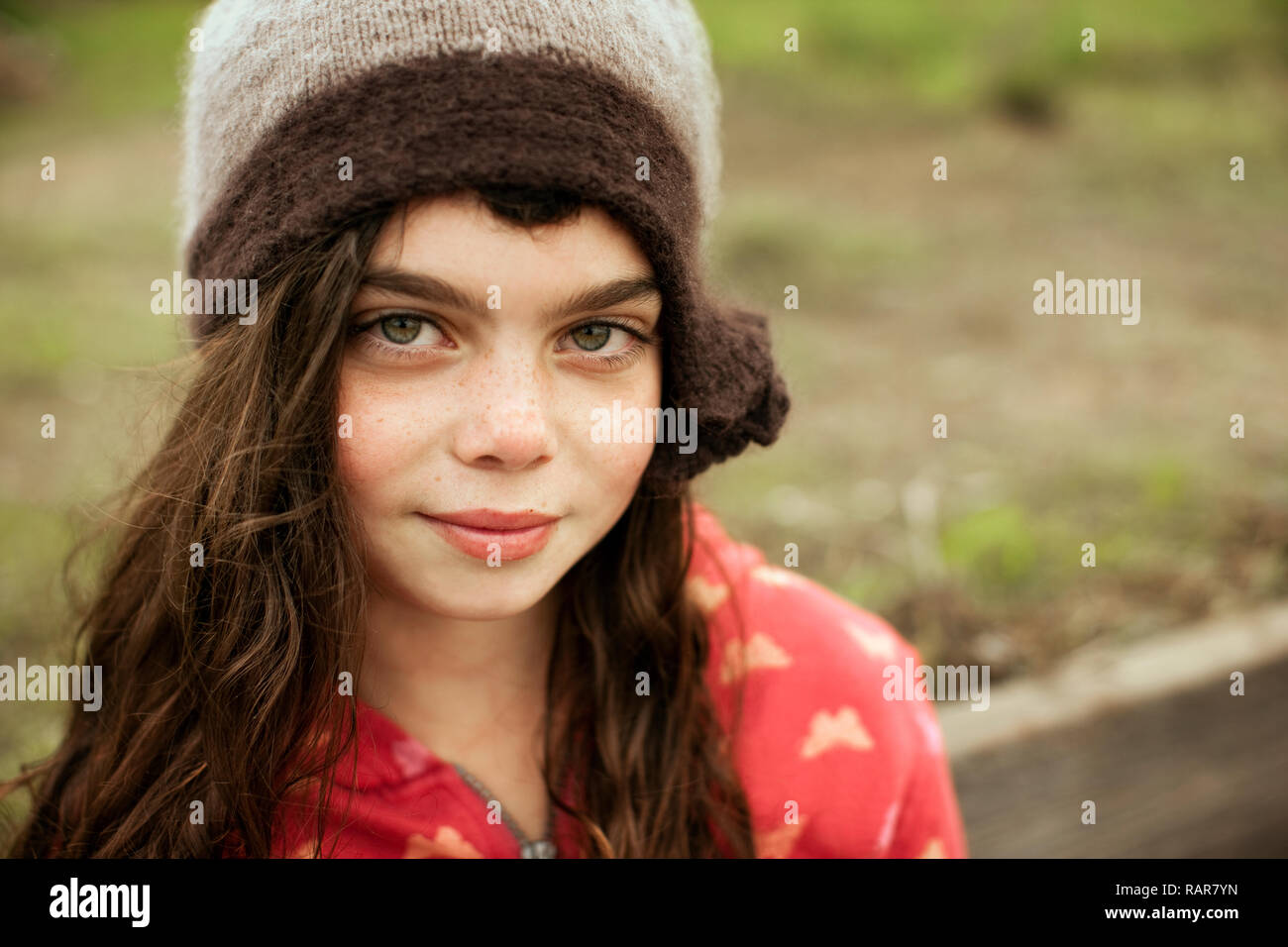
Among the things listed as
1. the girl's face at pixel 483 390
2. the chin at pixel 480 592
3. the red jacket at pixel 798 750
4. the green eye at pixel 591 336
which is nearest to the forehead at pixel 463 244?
the girl's face at pixel 483 390

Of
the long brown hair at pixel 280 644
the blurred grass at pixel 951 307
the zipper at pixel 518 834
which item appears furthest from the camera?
the blurred grass at pixel 951 307

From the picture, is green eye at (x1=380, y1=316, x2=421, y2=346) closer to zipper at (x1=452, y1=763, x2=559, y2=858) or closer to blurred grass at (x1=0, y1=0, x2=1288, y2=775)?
blurred grass at (x1=0, y1=0, x2=1288, y2=775)

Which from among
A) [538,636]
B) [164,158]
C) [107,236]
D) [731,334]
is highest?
[164,158]

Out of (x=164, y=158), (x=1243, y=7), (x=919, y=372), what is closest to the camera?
(x=919, y=372)

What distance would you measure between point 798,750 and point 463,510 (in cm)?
70

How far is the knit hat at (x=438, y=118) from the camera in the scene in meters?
1.13

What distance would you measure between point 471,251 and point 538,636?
0.69m

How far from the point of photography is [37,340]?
3857 mm

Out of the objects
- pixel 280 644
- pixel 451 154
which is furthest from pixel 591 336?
pixel 280 644

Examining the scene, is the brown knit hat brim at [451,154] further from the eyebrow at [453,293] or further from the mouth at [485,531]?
the mouth at [485,531]

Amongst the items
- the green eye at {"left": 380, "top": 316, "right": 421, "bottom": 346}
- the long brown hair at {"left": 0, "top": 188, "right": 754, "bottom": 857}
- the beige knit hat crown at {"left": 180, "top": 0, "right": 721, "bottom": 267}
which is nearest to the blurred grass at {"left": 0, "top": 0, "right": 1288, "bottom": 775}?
the long brown hair at {"left": 0, "top": 188, "right": 754, "bottom": 857}

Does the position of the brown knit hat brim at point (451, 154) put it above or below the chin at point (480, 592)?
above
